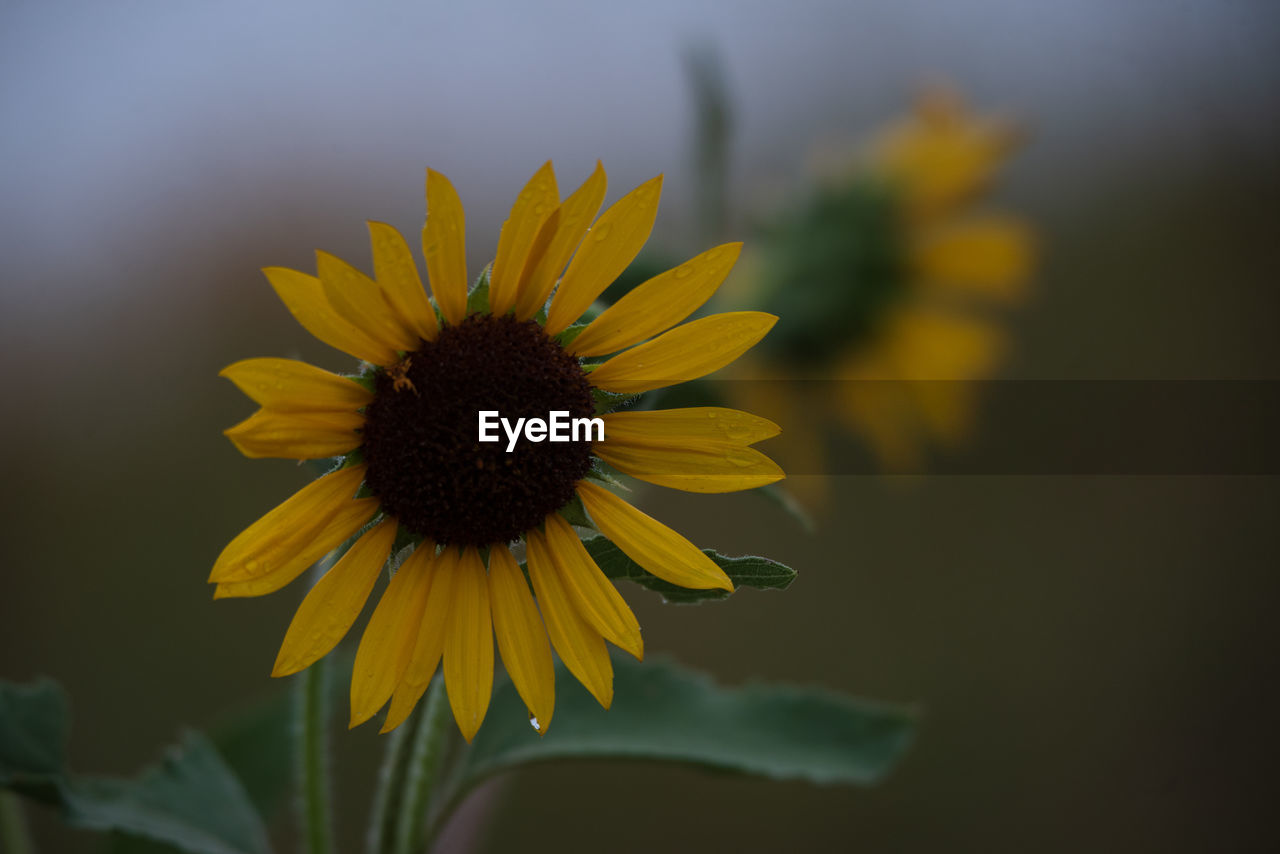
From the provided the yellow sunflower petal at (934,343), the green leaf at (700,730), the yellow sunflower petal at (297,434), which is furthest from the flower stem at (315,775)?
the yellow sunflower petal at (934,343)

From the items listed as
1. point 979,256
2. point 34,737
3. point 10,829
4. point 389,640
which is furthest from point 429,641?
point 979,256

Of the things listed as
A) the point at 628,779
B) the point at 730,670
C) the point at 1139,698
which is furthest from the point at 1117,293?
the point at 628,779

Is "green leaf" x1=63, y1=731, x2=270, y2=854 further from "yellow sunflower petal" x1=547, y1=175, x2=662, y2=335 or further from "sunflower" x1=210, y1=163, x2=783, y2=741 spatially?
"yellow sunflower petal" x1=547, y1=175, x2=662, y2=335

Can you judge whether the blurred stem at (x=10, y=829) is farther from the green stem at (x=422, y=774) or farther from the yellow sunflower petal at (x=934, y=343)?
the yellow sunflower petal at (x=934, y=343)

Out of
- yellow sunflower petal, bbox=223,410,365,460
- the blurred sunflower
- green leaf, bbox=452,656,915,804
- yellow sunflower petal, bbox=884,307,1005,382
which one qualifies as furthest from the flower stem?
yellow sunflower petal, bbox=884,307,1005,382

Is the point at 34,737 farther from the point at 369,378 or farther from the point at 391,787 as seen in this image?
the point at 369,378

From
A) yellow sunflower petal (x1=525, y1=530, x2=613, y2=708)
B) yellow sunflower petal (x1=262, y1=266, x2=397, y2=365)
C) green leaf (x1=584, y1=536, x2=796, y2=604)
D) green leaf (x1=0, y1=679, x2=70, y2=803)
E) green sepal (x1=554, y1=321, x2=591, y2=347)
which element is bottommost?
green leaf (x1=0, y1=679, x2=70, y2=803)

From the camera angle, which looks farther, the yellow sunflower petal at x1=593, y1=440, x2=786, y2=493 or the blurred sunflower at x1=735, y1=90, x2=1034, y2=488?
the blurred sunflower at x1=735, y1=90, x2=1034, y2=488

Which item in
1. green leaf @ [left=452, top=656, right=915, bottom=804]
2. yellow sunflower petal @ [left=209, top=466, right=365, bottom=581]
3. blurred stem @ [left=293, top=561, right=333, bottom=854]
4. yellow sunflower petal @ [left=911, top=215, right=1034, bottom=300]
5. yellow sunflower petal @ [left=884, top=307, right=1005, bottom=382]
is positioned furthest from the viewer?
yellow sunflower petal @ [left=884, top=307, right=1005, bottom=382]
